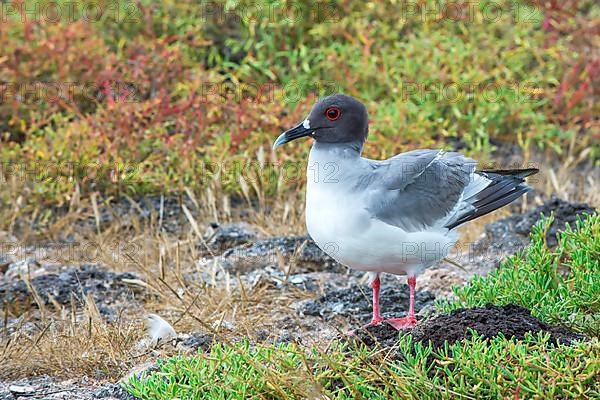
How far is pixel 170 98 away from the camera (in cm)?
744

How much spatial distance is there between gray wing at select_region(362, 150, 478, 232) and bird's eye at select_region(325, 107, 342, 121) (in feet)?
Answer: 0.91

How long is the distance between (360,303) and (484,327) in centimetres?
157

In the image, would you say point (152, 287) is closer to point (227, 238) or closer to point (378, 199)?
point (227, 238)

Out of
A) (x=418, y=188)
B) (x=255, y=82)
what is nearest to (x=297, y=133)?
(x=418, y=188)

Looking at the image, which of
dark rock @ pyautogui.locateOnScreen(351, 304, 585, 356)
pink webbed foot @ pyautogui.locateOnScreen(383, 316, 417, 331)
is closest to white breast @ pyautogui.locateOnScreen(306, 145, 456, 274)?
pink webbed foot @ pyautogui.locateOnScreen(383, 316, 417, 331)

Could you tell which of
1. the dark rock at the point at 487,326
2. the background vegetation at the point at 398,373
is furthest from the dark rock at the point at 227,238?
the dark rock at the point at 487,326

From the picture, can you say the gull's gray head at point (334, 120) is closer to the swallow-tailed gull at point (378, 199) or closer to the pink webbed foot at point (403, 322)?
the swallow-tailed gull at point (378, 199)

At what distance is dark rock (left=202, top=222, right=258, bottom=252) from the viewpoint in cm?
605

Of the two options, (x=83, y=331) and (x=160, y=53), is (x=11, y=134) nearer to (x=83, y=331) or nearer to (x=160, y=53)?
(x=160, y=53)

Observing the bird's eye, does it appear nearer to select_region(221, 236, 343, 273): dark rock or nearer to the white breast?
the white breast

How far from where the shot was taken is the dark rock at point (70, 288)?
17.5 ft

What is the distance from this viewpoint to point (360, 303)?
5.07 meters

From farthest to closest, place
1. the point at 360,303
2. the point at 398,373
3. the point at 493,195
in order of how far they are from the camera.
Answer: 1. the point at 360,303
2. the point at 493,195
3. the point at 398,373

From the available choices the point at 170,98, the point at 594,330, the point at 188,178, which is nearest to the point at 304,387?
the point at 594,330
